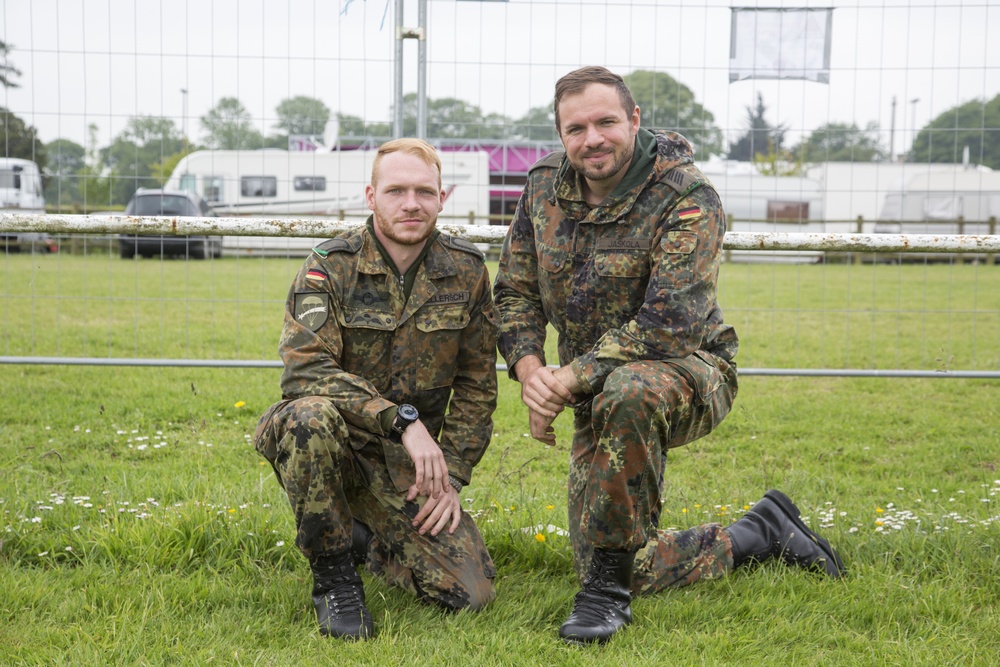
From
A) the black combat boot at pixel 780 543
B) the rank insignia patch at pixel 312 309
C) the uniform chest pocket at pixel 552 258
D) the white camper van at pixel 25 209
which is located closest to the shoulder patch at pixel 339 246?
the rank insignia patch at pixel 312 309

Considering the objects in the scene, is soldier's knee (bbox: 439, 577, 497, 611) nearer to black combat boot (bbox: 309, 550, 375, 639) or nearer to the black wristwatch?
black combat boot (bbox: 309, 550, 375, 639)

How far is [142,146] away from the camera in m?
5.92

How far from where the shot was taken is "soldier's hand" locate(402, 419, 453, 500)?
2.95 m

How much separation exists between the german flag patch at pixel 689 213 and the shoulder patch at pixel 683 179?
2.3 inches

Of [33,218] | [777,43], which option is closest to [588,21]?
[777,43]

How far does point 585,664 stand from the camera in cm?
262

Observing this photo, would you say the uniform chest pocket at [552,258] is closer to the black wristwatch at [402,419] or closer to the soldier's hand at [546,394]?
the soldier's hand at [546,394]

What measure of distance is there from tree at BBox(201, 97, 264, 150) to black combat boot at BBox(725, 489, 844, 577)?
372cm

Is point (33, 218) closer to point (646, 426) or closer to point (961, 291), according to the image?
point (646, 426)

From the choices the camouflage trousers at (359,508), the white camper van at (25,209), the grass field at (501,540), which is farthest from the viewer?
the white camper van at (25,209)

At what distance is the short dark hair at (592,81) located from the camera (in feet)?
9.93

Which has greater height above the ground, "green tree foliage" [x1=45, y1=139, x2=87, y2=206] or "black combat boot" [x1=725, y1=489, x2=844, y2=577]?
"green tree foliage" [x1=45, y1=139, x2=87, y2=206]

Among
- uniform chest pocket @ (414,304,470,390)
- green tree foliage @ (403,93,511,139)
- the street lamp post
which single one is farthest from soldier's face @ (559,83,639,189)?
the street lamp post

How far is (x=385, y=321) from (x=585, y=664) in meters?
1.25
